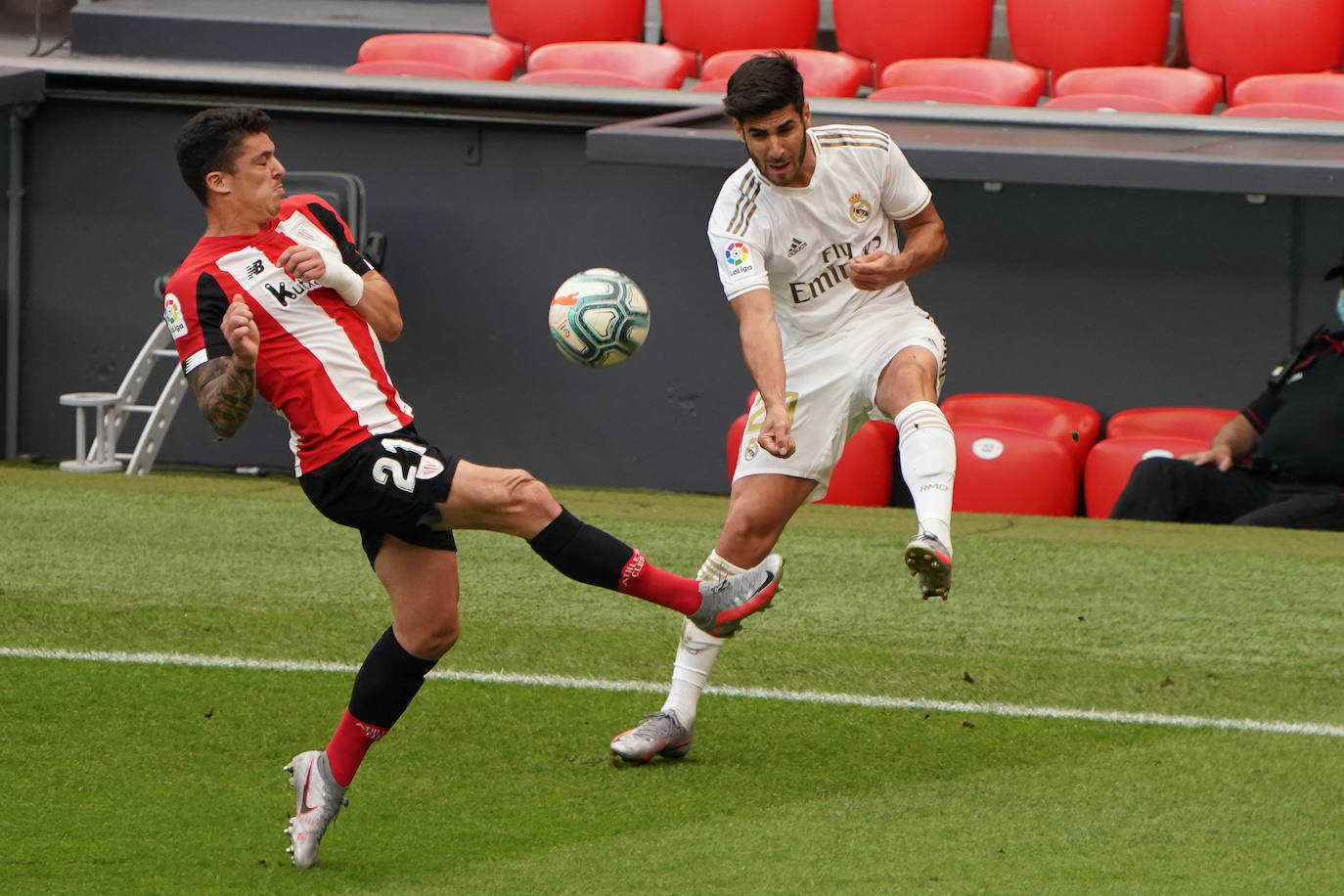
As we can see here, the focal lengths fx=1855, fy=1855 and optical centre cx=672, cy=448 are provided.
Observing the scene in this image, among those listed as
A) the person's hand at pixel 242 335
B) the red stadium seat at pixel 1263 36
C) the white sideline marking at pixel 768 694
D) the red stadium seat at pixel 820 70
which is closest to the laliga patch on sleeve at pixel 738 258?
the person's hand at pixel 242 335

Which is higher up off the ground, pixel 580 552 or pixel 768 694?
pixel 580 552

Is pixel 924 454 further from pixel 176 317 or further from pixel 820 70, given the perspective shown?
pixel 820 70

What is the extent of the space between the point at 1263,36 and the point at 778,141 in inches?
267

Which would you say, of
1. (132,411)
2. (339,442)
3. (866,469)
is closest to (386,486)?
(339,442)

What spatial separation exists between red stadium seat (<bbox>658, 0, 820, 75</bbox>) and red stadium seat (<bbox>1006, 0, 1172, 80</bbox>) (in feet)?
4.28

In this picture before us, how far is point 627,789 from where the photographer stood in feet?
16.8

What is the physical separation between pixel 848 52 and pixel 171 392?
473 centimetres

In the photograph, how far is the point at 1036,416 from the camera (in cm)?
1009

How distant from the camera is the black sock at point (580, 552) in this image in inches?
179

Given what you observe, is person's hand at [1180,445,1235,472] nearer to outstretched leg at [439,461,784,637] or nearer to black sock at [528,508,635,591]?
outstretched leg at [439,461,784,637]

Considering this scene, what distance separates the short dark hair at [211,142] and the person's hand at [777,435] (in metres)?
1.47

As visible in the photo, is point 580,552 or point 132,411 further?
point 132,411

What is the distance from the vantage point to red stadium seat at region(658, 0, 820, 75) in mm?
11766

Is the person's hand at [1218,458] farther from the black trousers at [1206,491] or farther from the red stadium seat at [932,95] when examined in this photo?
the red stadium seat at [932,95]
